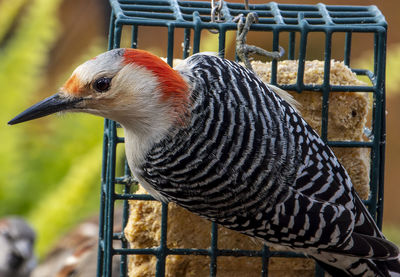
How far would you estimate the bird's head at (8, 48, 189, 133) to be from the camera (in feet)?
7.77

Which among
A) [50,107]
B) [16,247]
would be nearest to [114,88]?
[50,107]

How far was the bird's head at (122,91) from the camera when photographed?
237cm

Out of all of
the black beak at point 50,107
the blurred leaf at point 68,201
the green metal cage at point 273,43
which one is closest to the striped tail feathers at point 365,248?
Answer: the green metal cage at point 273,43

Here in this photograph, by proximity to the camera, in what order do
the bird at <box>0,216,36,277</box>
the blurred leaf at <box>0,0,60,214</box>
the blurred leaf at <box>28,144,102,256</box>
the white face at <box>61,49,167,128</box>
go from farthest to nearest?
the blurred leaf at <box>0,0,60,214</box>, the bird at <box>0,216,36,277</box>, the blurred leaf at <box>28,144,102,256</box>, the white face at <box>61,49,167,128</box>

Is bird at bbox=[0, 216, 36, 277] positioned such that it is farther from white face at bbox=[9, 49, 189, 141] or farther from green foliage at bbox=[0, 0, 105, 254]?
white face at bbox=[9, 49, 189, 141]

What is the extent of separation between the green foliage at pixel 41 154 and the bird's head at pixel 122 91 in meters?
3.42

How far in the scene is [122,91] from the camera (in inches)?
94.4

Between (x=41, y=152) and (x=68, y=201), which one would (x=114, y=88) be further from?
(x=41, y=152)

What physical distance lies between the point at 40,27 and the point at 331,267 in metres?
4.07

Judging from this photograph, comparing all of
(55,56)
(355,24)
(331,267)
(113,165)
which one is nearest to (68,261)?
(113,165)

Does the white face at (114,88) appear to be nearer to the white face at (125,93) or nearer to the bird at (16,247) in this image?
the white face at (125,93)

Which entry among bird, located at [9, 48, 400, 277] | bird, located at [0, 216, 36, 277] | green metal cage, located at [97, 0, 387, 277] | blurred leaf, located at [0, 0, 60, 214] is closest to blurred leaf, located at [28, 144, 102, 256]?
bird, located at [0, 216, 36, 277]

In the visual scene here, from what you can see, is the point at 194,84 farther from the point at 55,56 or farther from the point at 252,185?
the point at 55,56

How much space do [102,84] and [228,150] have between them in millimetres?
515
